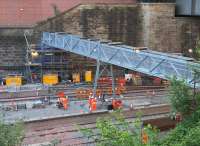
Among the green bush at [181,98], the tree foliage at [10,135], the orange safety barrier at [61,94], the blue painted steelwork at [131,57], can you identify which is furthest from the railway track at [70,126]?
the tree foliage at [10,135]

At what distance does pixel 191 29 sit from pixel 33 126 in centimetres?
2035

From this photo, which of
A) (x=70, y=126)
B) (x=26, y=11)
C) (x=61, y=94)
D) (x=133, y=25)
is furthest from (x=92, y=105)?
(x=133, y=25)

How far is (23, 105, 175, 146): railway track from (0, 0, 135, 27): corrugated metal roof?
44.3 feet

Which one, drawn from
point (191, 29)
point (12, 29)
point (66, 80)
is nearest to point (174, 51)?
point (191, 29)

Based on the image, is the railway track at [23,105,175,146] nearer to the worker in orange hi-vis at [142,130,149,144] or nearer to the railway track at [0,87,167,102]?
the railway track at [0,87,167,102]

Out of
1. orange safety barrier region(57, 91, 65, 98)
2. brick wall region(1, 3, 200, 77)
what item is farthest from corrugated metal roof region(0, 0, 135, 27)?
orange safety barrier region(57, 91, 65, 98)

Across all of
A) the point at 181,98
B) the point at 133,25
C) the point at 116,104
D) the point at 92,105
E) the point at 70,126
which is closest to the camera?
the point at 181,98

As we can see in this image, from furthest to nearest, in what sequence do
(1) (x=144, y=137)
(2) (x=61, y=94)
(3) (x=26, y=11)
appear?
(3) (x=26, y=11) → (2) (x=61, y=94) → (1) (x=144, y=137)

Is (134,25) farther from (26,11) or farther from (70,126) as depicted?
(70,126)

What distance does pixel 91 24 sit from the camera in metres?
39.9

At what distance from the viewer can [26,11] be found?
39.6 m

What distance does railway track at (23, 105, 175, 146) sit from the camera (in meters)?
24.2

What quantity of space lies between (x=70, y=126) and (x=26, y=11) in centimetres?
1532

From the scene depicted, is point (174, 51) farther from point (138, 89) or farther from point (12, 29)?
point (12, 29)
